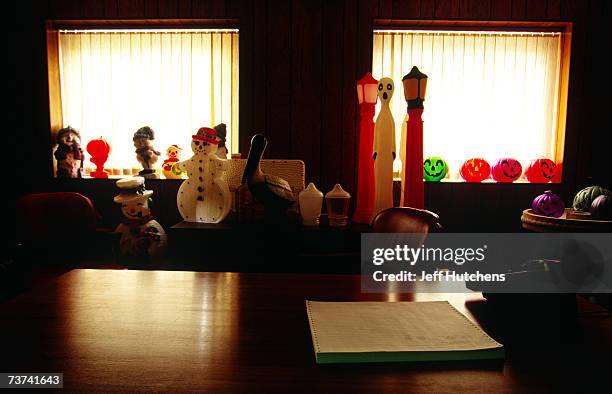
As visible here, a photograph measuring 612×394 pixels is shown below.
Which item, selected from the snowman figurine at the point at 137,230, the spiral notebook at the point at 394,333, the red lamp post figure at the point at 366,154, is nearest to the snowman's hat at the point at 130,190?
the snowman figurine at the point at 137,230

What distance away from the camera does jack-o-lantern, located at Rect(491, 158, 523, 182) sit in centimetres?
304

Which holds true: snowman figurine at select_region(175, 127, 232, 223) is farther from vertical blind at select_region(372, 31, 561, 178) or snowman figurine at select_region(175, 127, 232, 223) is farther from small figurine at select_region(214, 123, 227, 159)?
vertical blind at select_region(372, 31, 561, 178)

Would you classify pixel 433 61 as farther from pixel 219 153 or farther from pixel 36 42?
pixel 36 42

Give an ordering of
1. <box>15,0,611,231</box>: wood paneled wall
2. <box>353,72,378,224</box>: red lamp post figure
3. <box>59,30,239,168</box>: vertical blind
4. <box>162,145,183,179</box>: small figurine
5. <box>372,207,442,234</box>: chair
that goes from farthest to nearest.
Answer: <box>59,30,239,168</box>: vertical blind < <box>162,145,183,179</box>: small figurine < <box>15,0,611,231</box>: wood paneled wall < <box>353,72,378,224</box>: red lamp post figure < <box>372,207,442,234</box>: chair

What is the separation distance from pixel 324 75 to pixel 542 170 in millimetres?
1649

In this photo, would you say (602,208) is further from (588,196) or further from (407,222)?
(407,222)

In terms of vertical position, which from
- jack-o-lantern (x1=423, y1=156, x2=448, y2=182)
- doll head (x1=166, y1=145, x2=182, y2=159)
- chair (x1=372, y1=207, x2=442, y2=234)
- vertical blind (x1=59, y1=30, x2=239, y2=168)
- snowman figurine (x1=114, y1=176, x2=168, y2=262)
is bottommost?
snowman figurine (x1=114, y1=176, x2=168, y2=262)

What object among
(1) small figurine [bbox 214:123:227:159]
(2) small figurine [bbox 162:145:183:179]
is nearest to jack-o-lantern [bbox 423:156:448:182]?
(1) small figurine [bbox 214:123:227:159]

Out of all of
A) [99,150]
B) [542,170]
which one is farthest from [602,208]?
[99,150]

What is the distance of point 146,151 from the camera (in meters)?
3.03

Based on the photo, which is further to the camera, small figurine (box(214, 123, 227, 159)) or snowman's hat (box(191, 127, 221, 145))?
small figurine (box(214, 123, 227, 159))

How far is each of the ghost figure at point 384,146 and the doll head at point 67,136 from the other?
6.83ft

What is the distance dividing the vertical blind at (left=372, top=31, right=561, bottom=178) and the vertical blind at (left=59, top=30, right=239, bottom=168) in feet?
3.83

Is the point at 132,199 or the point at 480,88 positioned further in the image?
the point at 480,88
